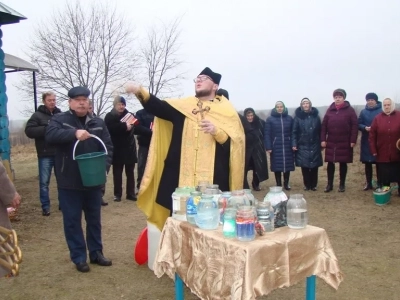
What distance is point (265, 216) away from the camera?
2.76 m

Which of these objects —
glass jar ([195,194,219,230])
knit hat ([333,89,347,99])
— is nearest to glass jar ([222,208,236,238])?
glass jar ([195,194,219,230])

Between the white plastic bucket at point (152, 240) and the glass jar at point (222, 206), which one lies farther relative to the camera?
the white plastic bucket at point (152, 240)

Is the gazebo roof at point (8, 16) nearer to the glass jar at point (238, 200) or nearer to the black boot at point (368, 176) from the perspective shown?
the glass jar at point (238, 200)

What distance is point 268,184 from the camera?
9422 millimetres

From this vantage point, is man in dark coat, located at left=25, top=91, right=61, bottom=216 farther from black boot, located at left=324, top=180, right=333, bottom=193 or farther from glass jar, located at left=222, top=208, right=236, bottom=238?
black boot, located at left=324, top=180, right=333, bottom=193

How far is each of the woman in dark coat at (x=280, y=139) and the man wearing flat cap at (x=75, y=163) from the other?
459 centimetres

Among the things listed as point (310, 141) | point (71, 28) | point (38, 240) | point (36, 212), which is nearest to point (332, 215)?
point (310, 141)

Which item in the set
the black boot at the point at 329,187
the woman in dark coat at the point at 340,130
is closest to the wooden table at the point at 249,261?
the woman in dark coat at the point at 340,130

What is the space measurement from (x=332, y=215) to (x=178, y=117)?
3386mm

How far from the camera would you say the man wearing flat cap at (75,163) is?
13.4ft

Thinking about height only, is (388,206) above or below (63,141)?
below

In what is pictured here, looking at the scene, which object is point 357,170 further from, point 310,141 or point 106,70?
point 106,70

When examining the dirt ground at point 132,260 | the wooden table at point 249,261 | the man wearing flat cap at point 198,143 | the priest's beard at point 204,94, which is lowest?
the dirt ground at point 132,260

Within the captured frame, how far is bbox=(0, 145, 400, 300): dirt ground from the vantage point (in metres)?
3.83
